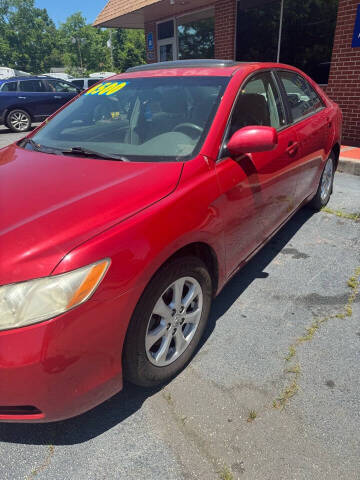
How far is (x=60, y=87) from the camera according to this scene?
1223 cm

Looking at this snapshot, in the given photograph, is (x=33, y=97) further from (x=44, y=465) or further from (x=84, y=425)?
(x=44, y=465)

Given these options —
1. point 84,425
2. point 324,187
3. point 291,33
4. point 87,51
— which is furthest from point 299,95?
point 87,51

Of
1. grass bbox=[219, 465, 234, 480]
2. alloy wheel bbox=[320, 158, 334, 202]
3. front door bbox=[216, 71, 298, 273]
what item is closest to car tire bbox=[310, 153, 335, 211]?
alloy wheel bbox=[320, 158, 334, 202]

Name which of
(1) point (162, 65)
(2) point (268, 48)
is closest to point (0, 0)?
(2) point (268, 48)

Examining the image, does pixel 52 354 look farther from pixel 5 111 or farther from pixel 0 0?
pixel 0 0

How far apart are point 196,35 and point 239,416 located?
11.4 m

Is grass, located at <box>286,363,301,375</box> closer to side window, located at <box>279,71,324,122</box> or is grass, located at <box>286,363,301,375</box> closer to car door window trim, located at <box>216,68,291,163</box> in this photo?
car door window trim, located at <box>216,68,291,163</box>

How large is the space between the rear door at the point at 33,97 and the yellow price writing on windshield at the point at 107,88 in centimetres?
999

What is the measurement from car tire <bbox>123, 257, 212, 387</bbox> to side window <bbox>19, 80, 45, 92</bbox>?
1196 centimetres

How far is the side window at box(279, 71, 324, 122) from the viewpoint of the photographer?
3238 mm

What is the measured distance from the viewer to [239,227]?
2361mm

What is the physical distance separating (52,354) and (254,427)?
1067 millimetres

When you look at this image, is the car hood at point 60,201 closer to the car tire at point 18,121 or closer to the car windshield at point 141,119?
the car windshield at point 141,119

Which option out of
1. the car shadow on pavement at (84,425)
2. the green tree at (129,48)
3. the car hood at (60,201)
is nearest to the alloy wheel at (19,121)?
the car hood at (60,201)
